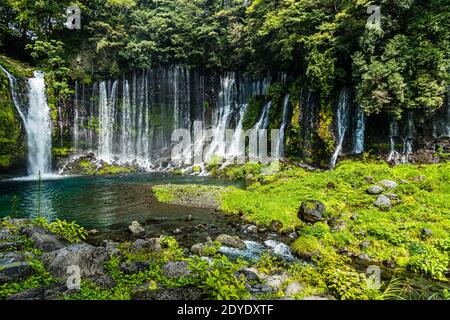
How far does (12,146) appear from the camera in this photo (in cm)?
2661

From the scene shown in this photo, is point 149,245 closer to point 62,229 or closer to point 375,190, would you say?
point 62,229

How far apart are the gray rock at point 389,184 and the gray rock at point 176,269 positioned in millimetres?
10862

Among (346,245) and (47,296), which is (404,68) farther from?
(47,296)

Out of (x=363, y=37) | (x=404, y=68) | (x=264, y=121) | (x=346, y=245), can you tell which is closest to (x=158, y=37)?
(x=264, y=121)

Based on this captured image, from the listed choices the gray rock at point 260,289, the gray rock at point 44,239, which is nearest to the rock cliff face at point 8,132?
the gray rock at point 44,239

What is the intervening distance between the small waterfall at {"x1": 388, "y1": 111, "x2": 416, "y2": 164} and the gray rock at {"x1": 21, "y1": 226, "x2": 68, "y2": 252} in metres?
21.9

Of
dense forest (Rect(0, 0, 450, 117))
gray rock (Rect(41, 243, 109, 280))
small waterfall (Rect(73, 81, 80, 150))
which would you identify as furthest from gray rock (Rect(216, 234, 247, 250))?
small waterfall (Rect(73, 81, 80, 150))

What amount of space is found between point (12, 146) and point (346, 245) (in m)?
30.0

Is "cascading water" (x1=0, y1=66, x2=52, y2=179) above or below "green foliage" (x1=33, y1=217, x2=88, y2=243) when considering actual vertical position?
above

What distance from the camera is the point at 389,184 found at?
13.4 meters

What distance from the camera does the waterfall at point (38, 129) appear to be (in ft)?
94.6

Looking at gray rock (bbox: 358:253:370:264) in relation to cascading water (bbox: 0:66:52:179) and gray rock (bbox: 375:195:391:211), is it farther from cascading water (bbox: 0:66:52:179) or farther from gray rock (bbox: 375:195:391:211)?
cascading water (bbox: 0:66:52:179)

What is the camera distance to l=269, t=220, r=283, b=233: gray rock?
1122cm

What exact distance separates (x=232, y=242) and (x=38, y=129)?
29.1m
